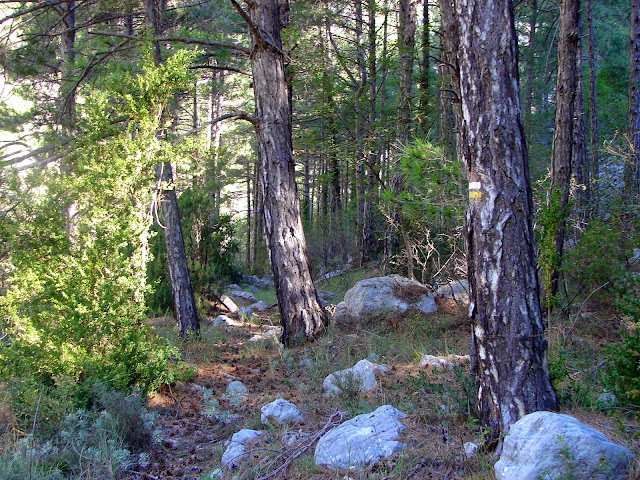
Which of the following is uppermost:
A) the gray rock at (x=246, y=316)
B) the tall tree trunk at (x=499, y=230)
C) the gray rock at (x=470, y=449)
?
the tall tree trunk at (x=499, y=230)

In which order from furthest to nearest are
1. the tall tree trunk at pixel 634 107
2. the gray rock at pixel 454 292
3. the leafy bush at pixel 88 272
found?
1. the tall tree trunk at pixel 634 107
2. the gray rock at pixel 454 292
3. the leafy bush at pixel 88 272

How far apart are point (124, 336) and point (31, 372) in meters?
0.81

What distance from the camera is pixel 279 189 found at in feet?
22.8

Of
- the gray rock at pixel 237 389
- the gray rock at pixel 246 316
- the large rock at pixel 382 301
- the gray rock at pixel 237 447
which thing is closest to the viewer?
the gray rock at pixel 237 447

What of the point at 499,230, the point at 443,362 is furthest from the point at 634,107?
the point at 499,230

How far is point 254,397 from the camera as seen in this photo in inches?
202

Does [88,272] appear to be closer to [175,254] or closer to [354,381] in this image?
[354,381]

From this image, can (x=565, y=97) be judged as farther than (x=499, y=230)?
Yes

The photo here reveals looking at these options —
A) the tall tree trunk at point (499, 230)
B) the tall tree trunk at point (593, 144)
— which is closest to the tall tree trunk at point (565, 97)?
the tall tree trunk at point (593, 144)

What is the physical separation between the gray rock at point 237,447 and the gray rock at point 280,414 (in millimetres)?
208

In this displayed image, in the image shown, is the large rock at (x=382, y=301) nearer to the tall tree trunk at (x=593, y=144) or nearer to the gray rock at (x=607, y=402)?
the tall tree trunk at (x=593, y=144)

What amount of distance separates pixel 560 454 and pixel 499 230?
4.23 feet

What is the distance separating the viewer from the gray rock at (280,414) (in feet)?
13.6

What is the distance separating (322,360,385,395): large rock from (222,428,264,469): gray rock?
3.32 feet
